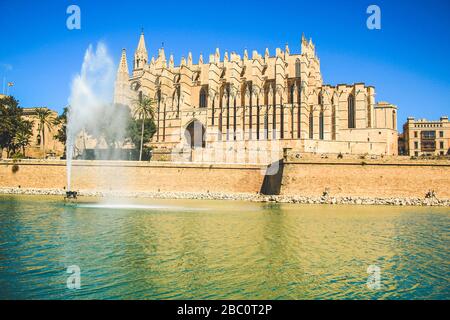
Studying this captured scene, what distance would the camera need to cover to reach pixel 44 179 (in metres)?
38.6

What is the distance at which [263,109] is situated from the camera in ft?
164

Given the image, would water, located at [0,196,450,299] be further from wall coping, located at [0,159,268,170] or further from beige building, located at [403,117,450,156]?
beige building, located at [403,117,450,156]

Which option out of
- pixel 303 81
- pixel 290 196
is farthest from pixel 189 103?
pixel 290 196

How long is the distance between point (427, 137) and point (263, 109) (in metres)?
26.8

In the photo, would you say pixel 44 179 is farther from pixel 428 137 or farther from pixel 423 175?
pixel 428 137

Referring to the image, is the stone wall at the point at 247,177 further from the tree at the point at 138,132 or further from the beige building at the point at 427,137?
the beige building at the point at 427,137

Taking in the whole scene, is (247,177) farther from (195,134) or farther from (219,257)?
(219,257)

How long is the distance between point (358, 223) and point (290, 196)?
43.2 ft

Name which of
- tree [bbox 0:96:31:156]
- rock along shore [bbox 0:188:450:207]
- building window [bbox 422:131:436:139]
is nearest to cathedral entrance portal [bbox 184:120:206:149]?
rock along shore [bbox 0:188:450:207]

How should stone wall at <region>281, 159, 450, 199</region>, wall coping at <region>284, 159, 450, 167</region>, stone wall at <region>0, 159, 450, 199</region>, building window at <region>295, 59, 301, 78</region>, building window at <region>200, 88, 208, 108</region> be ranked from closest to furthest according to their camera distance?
stone wall at <region>281, 159, 450, 199</region> < wall coping at <region>284, 159, 450, 167</region> < stone wall at <region>0, 159, 450, 199</region> < building window at <region>295, 59, 301, 78</region> < building window at <region>200, 88, 208, 108</region>

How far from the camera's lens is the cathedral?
46312 millimetres

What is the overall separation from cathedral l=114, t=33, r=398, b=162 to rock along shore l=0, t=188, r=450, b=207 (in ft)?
35.6

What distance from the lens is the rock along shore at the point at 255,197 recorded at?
3017 centimetres

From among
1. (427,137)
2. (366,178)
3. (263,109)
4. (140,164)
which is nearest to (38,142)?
(140,164)
